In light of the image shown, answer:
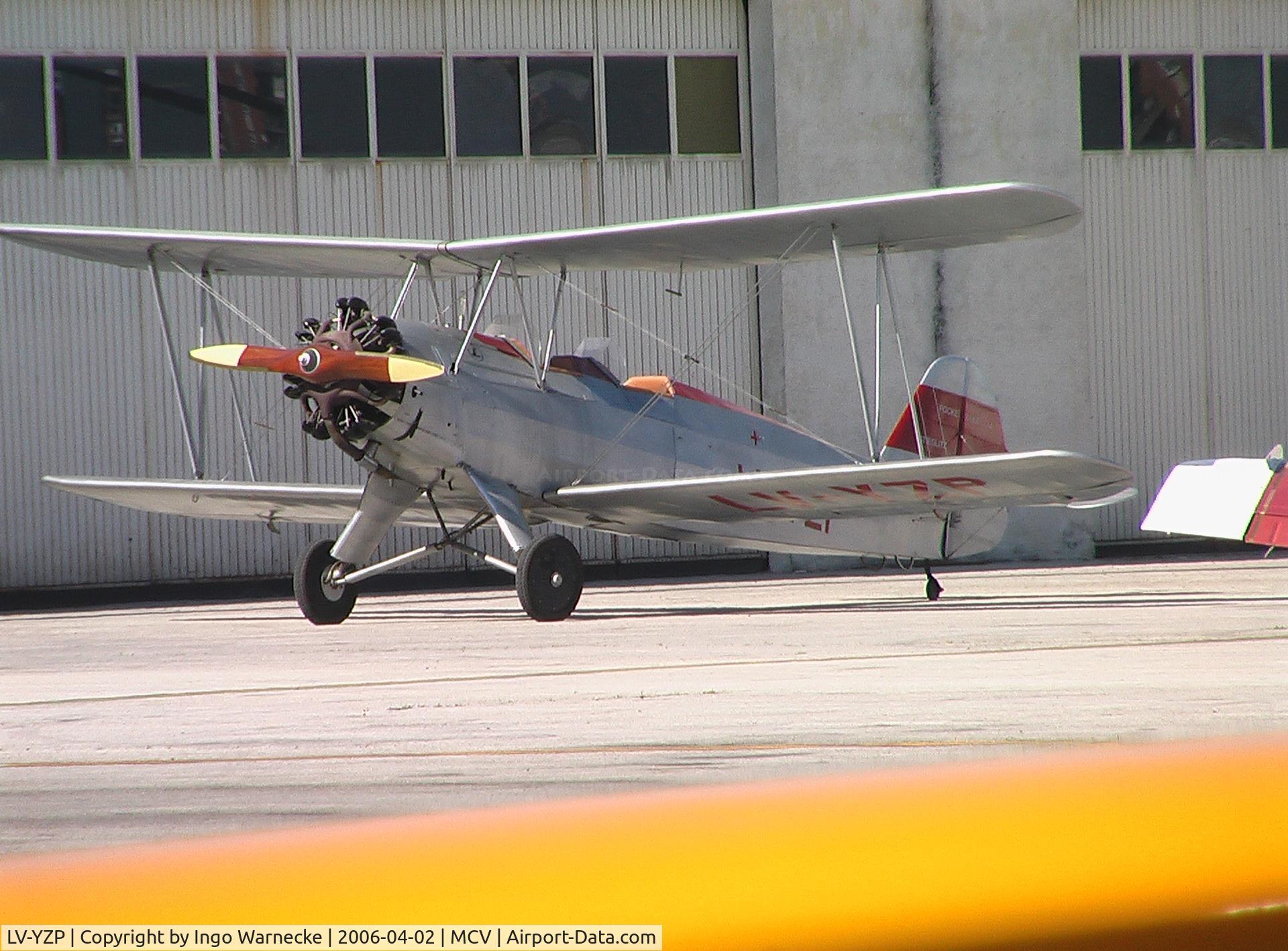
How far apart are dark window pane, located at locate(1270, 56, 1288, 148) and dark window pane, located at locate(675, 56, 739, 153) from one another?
7222 mm

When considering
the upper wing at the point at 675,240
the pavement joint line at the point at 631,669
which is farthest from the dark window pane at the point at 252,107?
the pavement joint line at the point at 631,669

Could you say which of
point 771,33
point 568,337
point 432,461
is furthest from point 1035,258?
point 432,461

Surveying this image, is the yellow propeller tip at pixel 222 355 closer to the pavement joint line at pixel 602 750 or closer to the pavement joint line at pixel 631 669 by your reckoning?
the pavement joint line at pixel 631 669

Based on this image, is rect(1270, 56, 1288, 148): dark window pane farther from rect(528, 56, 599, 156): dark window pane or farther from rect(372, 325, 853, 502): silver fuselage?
rect(372, 325, 853, 502): silver fuselage

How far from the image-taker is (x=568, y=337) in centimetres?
1677

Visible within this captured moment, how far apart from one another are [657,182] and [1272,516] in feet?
31.2

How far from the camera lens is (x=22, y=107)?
1564cm

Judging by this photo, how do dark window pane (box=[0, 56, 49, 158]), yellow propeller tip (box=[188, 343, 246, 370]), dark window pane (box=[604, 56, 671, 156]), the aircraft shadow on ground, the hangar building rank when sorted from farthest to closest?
dark window pane (box=[604, 56, 671, 156]), the hangar building, dark window pane (box=[0, 56, 49, 158]), the aircraft shadow on ground, yellow propeller tip (box=[188, 343, 246, 370])

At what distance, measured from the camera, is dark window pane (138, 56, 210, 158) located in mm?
15914

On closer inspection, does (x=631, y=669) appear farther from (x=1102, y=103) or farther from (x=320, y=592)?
(x=1102, y=103)

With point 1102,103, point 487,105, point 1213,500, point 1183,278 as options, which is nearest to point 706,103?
point 487,105

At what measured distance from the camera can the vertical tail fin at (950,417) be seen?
11.2 meters

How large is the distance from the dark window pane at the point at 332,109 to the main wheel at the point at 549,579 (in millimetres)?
9645

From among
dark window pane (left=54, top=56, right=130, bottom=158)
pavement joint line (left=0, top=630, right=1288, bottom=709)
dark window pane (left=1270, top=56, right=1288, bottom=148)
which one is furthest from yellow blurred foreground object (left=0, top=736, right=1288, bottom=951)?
dark window pane (left=1270, top=56, right=1288, bottom=148)
